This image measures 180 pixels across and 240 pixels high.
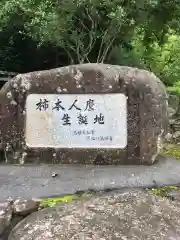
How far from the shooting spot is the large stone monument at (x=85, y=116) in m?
4.64

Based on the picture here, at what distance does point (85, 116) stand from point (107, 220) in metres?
1.87

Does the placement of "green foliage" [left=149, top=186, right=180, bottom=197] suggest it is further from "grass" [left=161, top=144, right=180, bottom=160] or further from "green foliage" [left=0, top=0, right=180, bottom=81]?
"green foliage" [left=0, top=0, right=180, bottom=81]

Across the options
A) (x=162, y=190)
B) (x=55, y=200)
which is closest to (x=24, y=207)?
(x=55, y=200)

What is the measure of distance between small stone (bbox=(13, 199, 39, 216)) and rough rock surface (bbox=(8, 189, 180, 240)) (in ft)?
0.39

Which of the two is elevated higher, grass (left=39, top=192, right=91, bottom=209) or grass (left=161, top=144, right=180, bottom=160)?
grass (left=39, top=192, right=91, bottom=209)

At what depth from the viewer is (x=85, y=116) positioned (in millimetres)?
4742

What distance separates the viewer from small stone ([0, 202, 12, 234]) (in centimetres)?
317

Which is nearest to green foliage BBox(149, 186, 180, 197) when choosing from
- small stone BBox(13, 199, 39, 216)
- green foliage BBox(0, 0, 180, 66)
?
small stone BBox(13, 199, 39, 216)

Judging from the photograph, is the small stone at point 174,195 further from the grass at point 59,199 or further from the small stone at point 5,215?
the small stone at point 5,215

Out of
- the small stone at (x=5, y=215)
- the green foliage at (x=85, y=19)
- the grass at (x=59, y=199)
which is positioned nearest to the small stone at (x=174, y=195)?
the grass at (x=59, y=199)

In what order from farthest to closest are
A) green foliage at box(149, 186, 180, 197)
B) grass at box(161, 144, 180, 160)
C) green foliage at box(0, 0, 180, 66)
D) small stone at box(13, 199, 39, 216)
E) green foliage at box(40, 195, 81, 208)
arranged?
green foliage at box(0, 0, 180, 66) < grass at box(161, 144, 180, 160) < green foliage at box(149, 186, 180, 197) < green foliage at box(40, 195, 81, 208) < small stone at box(13, 199, 39, 216)

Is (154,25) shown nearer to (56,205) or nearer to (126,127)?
(126,127)

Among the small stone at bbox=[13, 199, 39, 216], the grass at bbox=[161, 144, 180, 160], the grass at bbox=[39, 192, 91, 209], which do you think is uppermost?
the small stone at bbox=[13, 199, 39, 216]

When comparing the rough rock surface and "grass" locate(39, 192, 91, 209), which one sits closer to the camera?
the rough rock surface
